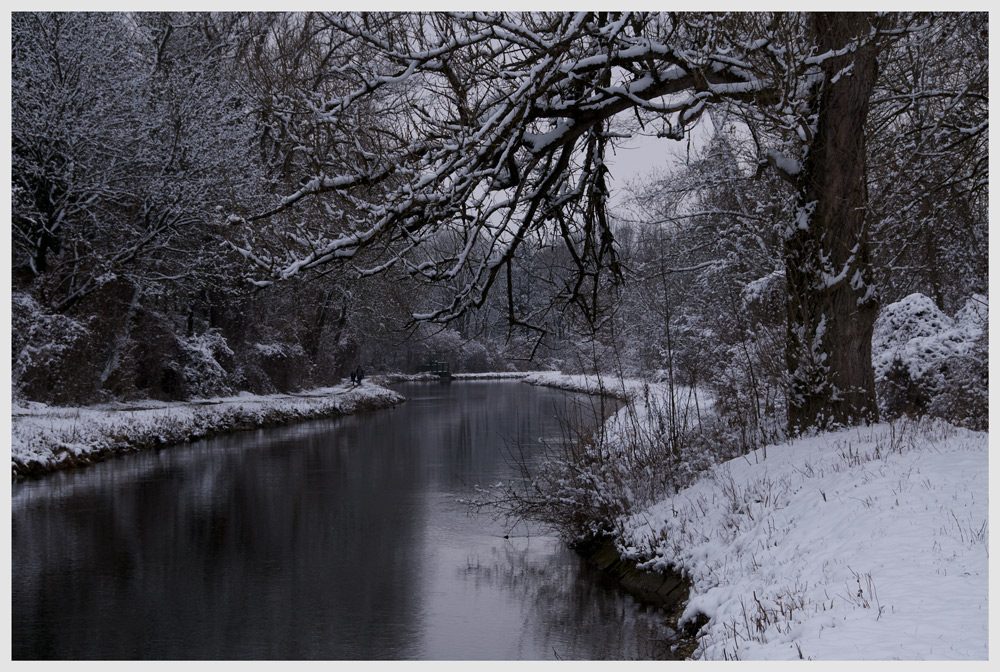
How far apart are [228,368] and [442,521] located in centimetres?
2079

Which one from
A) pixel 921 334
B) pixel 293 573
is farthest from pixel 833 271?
pixel 293 573

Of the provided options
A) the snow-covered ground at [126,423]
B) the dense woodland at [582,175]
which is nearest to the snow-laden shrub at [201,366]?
the snow-covered ground at [126,423]

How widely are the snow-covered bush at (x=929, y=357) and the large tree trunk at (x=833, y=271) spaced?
2837mm

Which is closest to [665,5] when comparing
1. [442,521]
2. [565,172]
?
[565,172]

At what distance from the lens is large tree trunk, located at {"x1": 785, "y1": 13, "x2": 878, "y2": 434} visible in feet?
34.1

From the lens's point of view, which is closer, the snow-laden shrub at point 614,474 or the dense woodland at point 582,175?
the dense woodland at point 582,175

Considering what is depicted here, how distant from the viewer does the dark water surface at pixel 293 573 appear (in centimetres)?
839

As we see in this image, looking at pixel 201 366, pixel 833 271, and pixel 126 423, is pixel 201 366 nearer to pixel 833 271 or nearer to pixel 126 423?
pixel 126 423

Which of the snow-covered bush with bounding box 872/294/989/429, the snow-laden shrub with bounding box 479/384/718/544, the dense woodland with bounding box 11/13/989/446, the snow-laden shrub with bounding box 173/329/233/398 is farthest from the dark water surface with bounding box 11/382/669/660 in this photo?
the snow-laden shrub with bounding box 173/329/233/398

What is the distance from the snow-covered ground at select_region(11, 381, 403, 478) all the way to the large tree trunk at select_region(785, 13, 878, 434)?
14.0 metres

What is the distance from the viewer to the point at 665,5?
8500mm

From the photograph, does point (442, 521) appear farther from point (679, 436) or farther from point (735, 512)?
point (735, 512)

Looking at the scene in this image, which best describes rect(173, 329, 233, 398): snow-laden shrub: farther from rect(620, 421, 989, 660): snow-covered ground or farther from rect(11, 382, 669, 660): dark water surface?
rect(620, 421, 989, 660): snow-covered ground

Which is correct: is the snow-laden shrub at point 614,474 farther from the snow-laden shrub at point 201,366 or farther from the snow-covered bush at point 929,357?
the snow-laden shrub at point 201,366
